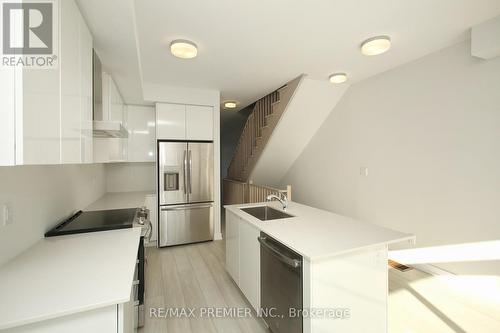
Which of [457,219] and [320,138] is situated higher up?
[320,138]

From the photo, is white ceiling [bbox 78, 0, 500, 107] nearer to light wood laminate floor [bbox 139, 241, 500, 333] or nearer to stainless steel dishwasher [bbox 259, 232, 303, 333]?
stainless steel dishwasher [bbox 259, 232, 303, 333]

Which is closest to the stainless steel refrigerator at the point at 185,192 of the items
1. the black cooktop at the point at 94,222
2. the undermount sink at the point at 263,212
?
the black cooktop at the point at 94,222

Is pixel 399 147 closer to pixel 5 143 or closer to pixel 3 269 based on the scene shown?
pixel 5 143

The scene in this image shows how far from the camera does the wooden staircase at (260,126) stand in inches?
154

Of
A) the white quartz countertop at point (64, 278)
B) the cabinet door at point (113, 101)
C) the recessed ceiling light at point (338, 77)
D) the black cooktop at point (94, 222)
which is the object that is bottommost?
the white quartz countertop at point (64, 278)

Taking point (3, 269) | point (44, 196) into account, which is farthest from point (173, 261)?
point (3, 269)

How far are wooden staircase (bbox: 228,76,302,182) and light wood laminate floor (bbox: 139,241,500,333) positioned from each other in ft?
8.09

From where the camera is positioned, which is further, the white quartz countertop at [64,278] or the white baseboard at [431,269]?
the white baseboard at [431,269]

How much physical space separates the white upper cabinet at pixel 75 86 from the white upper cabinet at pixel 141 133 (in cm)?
254

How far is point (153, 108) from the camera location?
4211 millimetres

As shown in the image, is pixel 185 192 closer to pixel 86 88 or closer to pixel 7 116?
pixel 86 88

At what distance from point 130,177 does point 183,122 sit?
4.81ft

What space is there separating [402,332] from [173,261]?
109 inches

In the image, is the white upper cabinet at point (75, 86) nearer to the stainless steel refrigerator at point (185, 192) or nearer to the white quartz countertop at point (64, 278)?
the white quartz countertop at point (64, 278)
